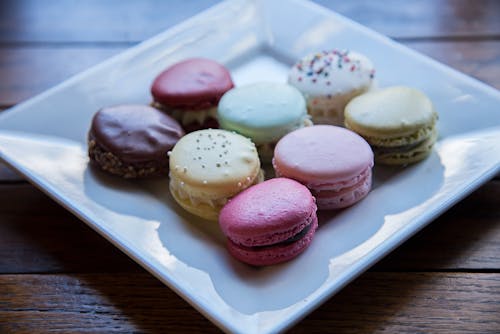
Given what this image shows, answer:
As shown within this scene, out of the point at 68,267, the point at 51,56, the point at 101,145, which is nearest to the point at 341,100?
the point at 101,145

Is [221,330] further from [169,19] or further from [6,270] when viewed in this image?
[169,19]

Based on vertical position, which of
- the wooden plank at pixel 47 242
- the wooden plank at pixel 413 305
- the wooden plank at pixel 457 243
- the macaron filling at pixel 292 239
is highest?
the macaron filling at pixel 292 239

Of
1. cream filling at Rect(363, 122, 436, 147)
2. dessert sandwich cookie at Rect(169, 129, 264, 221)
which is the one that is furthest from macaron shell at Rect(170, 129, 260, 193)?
cream filling at Rect(363, 122, 436, 147)

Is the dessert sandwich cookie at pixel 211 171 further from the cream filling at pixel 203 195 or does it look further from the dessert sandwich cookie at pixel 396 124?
Result: the dessert sandwich cookie at pixel 396 124

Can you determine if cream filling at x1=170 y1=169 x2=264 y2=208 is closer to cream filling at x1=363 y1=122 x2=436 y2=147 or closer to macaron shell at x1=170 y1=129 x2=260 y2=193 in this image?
macaron shell at x1=170 y1=129 x2=260 y2=193

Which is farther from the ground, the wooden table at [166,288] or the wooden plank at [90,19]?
the wooden plank at [90,19]

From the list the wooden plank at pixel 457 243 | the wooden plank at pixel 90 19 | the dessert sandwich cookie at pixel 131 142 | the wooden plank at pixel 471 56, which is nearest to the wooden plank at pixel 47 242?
the dessert sandwich cookie at pixel 131 142

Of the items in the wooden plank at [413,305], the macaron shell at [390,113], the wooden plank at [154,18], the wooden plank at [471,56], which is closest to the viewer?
the wooden plank at [413,305]
